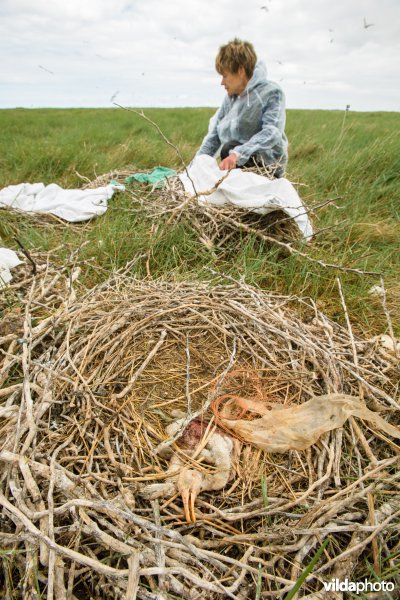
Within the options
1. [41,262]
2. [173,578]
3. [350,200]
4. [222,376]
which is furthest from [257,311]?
[350,200]

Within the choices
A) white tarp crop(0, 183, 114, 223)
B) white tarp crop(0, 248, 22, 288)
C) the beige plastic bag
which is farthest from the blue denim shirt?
the beige plastic bag

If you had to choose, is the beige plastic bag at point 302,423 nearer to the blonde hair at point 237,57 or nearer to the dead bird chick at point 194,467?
the dead bird chick at point 194,467

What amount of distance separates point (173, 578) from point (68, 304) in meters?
1.11

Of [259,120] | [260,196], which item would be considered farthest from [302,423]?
[259,120]

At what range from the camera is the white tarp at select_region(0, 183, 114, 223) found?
3082 mm

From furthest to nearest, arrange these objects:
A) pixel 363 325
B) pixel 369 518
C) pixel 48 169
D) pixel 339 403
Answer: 1. pixel 48 169
2. pixel 363 325
3. pixel 339 403
4. pixel 369 518

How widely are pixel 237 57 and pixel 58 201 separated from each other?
1.93 m

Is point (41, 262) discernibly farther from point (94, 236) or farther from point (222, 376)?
point (222, 376)

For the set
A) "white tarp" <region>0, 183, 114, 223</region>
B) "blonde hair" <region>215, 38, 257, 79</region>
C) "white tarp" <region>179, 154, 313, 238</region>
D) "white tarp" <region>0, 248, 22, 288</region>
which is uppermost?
"blonde hair" <region>215, 38, 257, 79</region>

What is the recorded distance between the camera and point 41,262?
7.20ft

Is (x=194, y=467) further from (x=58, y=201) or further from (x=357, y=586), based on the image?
(x=58, y=201)

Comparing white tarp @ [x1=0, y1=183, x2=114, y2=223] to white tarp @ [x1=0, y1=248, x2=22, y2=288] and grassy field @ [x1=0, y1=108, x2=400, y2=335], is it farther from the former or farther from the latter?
white tarp @ [x1=0, y1=248, x2=22, y2=288]

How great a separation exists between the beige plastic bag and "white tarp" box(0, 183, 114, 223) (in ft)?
7.99

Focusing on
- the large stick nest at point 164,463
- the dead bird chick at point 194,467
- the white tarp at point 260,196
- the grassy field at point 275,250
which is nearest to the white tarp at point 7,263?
the grassy field at point 275,250
